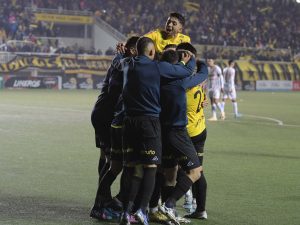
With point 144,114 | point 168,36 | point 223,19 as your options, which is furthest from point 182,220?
point 223,19

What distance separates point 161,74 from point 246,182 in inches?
151

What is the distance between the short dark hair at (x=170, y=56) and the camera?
26.4ft

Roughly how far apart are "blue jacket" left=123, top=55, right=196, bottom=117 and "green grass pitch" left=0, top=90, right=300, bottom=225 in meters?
1.45

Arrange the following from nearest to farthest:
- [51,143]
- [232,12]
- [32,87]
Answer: [51,143], [32,87], [232,12]

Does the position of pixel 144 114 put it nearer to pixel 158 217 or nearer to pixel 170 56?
pixel 170 56

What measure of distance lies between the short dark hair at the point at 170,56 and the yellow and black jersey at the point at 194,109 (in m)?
0.63

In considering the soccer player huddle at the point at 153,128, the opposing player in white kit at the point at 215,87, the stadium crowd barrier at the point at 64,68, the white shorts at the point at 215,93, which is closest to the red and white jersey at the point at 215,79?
the opposing player in white kit at the point at 215,87

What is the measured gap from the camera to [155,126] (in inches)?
309

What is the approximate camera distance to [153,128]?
25.7ft

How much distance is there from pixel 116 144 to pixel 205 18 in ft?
172

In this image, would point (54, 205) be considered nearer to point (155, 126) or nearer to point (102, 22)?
point (155, 126)

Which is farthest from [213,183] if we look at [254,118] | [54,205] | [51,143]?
[254,118]

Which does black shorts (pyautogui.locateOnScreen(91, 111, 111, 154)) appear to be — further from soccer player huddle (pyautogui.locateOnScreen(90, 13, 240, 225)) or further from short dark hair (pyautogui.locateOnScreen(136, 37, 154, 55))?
short dark hair (pyautogui.locateOnScreen(136, 37, 154, 55))

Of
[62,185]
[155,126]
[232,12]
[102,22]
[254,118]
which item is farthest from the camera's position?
[232,12]
